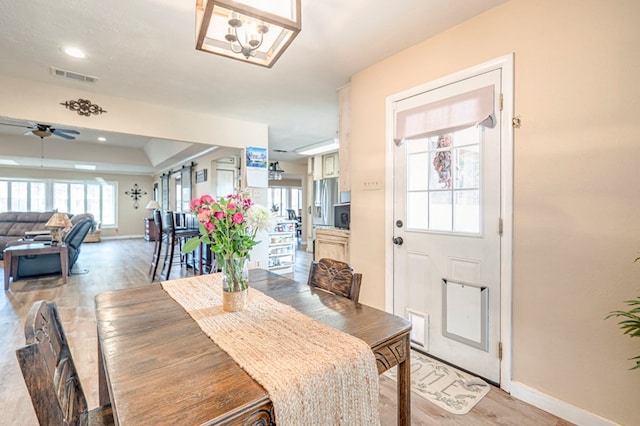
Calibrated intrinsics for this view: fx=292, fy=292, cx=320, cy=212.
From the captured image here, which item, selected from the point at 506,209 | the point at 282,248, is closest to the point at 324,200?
the point at 282,248

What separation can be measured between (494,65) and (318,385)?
210cm

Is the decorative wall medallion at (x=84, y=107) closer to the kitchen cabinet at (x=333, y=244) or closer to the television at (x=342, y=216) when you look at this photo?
the kitchen cabinet at (x=333, y=244)

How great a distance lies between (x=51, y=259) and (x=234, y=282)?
5442 millimetres

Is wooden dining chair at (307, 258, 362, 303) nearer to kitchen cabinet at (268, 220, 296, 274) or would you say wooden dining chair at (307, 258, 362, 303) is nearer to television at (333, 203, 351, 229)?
television at (333, 203, 351, 229)

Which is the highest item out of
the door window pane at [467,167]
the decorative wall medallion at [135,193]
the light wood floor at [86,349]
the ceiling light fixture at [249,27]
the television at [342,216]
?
the ceiling light fixture at [249,27]

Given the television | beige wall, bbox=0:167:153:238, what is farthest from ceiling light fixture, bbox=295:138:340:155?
beige wall, bbox=0:167:153:238

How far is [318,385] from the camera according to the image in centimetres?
80

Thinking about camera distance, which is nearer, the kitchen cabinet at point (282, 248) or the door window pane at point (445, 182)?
the door window pane at point (445, 182)

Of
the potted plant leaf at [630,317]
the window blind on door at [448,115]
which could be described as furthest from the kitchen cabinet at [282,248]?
the potted plant leaf at [630,317]

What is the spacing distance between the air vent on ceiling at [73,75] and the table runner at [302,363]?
9.76 ft

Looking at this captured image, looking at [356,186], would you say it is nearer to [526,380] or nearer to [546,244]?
[546,244]

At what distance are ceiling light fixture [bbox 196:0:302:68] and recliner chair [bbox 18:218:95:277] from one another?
4951 millimetres

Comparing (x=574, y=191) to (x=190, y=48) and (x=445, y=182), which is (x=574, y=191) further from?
(x=190, y=48)

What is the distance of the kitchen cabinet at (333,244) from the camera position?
305 cm
